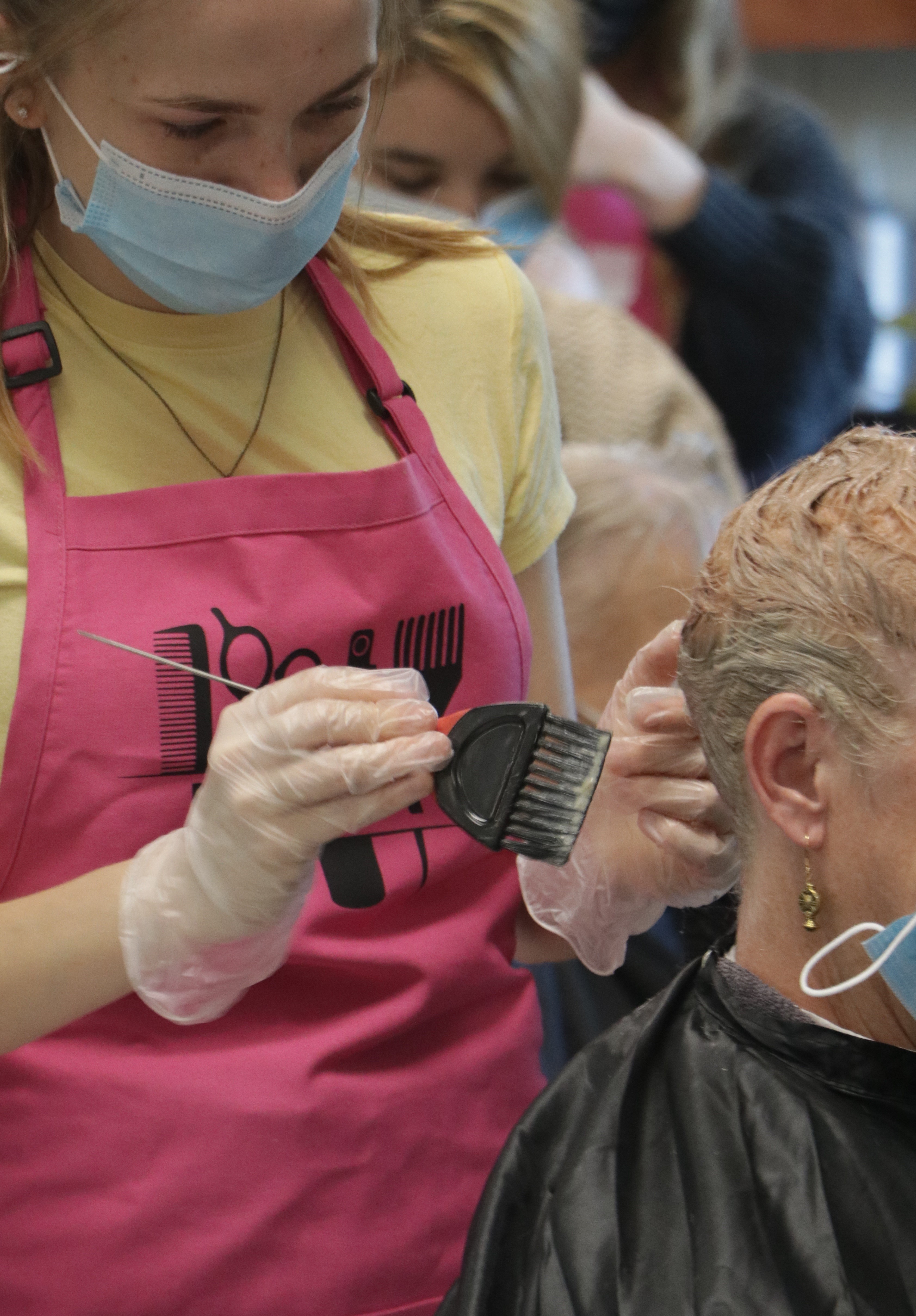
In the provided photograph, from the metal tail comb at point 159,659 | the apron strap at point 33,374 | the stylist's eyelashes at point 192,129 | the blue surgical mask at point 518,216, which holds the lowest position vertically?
the blue surgical mask at point 518,216

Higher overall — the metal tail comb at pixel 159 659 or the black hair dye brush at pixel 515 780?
the metal tail comb at pixel 159 659

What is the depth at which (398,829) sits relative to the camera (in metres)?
1.46

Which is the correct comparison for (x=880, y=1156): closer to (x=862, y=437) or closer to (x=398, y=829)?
(x=398, y=829)

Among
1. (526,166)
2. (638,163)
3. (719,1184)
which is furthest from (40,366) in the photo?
(638,163)

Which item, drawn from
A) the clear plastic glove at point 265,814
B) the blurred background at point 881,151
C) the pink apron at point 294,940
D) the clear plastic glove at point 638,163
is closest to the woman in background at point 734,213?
the clear plastic glove at point 638,163

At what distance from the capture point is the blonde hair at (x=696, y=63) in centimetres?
300

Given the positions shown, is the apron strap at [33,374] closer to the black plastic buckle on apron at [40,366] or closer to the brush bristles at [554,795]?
the black plastic buckle on apron at [40,366]

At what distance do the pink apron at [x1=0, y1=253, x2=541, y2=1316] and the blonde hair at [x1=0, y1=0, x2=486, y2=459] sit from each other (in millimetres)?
30

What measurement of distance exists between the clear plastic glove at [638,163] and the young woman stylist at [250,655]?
4.80 ft

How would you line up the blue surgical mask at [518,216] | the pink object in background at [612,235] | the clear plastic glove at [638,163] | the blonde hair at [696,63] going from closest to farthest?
the blue surgical mask at [518,216] < the clear plastic glove at [638,163] < the blonde hair at [696,63] < the pink object in background at [612,235]

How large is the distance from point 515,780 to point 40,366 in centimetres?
56

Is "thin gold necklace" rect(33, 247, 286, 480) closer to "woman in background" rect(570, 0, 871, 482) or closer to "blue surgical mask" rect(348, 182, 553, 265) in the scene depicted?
"blue surgical mask" rect(348, 182, 553, 265)

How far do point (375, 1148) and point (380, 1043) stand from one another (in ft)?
0.32

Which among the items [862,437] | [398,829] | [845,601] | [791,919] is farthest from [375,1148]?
[862,437]
